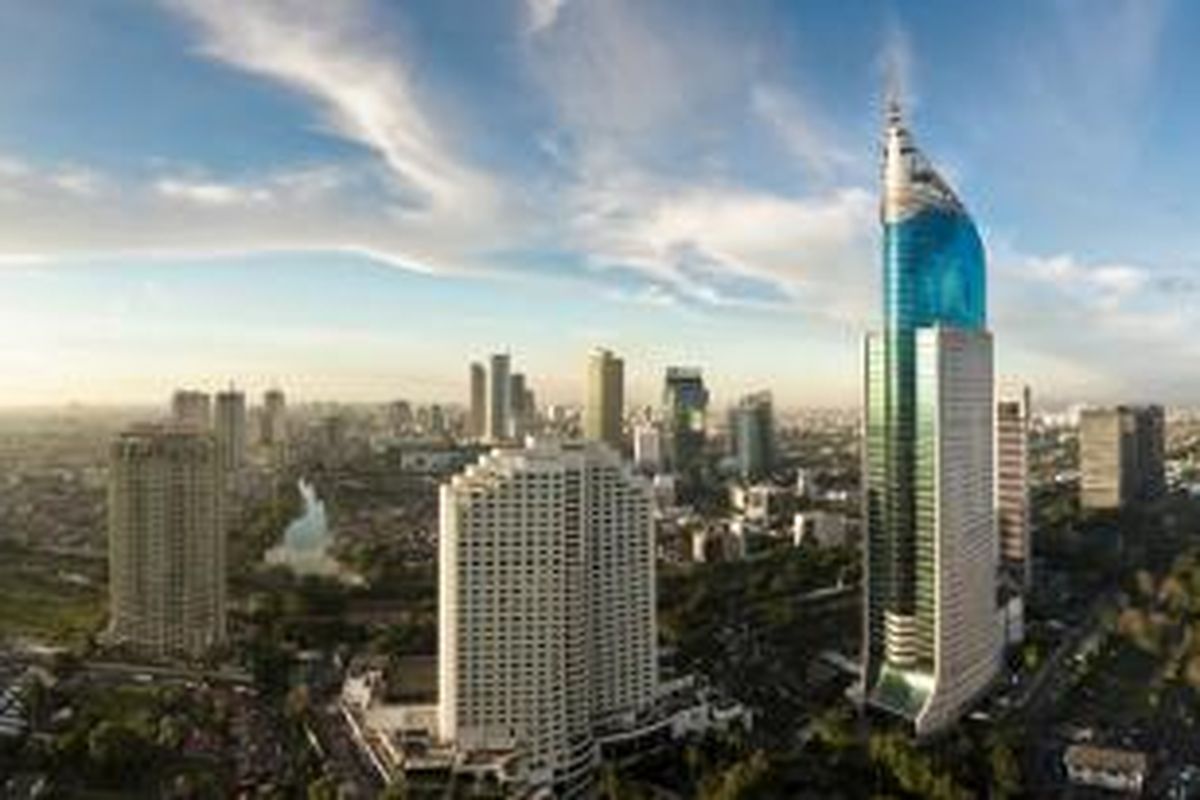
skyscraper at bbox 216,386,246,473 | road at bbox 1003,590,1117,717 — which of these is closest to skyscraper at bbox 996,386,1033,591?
road at bbox 1003,590,1117,717

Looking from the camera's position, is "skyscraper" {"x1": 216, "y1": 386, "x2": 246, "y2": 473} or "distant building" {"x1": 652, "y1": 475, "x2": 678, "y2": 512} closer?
"distant building" {"x1": 652, "y1": 475, "x2": 678, "y2": 512}

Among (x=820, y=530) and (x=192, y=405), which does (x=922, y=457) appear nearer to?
(x=820, y=530)

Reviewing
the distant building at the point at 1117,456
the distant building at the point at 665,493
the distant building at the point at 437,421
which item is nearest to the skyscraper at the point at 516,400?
the distant building at the point at 437,421

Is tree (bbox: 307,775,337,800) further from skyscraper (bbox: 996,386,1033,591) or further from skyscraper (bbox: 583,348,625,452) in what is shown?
skyscraper (bbox: 583,348,625,452)

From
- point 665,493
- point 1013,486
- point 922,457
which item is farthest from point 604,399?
point 922,457

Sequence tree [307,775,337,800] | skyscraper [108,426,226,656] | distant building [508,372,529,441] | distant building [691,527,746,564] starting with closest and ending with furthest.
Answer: tree [307,775,337,800] < skyscraper [108,426,226,656] < distant building [691,527,746,564] < distant building [508,372,529,441]

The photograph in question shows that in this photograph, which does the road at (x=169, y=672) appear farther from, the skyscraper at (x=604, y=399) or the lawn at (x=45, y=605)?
the skyscraper at (x=604, y=399)
